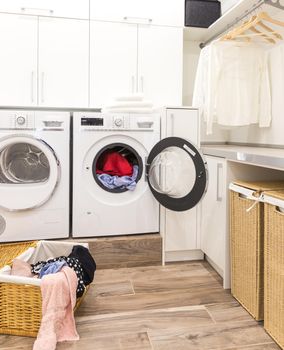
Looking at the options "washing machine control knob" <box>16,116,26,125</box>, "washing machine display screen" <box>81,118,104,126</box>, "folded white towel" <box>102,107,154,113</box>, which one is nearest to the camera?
"washing machine control knob" <box>16,116,26,125</box>

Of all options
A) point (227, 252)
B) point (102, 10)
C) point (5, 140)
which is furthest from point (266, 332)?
point (102, 10)

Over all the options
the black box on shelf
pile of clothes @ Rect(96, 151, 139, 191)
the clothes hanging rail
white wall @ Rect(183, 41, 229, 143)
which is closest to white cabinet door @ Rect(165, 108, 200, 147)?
pile of clothes @ Rect(96, 151, 139, 191)

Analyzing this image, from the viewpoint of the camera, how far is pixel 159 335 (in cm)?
143

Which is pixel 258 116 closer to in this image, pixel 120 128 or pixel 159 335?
pixel 120 128

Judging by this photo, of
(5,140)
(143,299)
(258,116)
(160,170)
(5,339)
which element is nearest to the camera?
(5,339)

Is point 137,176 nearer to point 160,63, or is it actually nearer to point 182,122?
point 182,122

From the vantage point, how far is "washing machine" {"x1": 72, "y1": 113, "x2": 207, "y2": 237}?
2.06 m

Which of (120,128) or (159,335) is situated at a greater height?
(120,128)

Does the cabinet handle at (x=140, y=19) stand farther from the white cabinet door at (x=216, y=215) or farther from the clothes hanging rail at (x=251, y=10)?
the white cabinet door at (x=216, y=215)

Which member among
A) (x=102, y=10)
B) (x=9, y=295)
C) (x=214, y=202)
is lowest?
(x=9, y=295)

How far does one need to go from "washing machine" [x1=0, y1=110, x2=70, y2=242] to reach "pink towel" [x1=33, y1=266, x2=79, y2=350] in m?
0.73

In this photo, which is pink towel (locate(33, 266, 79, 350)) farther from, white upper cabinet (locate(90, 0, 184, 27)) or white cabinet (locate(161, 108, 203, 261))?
white upper cabinet (locate(90, 0, 184, 27))

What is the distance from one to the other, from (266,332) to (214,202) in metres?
0.81

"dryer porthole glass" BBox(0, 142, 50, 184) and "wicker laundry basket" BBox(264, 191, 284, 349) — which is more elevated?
"dryer porthole glass" BBox(0, 142, 50, 184)
